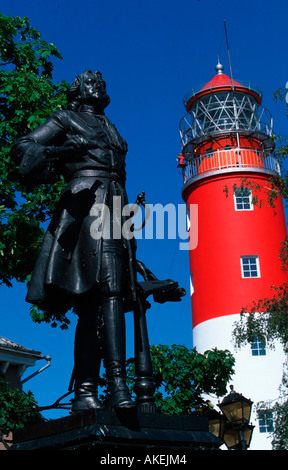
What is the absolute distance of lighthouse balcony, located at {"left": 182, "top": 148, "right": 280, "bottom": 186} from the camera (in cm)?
3722

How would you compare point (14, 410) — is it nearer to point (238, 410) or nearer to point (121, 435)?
point (238, 410)

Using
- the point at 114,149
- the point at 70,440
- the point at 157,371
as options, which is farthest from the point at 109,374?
the point at 157,371

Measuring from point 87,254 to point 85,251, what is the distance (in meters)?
0.04

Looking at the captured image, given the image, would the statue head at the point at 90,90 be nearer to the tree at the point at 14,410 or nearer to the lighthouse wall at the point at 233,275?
the tree at the point at 14,410

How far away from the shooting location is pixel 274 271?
1359 inches

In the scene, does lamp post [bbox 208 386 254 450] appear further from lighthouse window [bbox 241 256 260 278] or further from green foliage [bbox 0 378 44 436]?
lighthouse window [bbox 241 256 260 278]

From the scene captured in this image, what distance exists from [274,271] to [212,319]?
3764 mm

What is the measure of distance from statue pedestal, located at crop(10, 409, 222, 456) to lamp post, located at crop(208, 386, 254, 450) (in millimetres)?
7250

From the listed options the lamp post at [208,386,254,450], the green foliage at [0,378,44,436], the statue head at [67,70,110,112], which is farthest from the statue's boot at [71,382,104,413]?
the lamp post at [208,386,254,450]

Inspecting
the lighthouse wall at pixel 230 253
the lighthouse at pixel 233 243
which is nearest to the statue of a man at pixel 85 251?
the lighthouse at pixel 233 243

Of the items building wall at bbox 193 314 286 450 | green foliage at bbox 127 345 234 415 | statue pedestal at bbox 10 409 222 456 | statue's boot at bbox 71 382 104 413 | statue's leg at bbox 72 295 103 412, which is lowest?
statue pedestal at bbox 10 409 222 456

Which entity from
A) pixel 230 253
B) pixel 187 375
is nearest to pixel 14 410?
pixel 187 375

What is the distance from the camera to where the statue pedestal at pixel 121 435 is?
14.1 ft
